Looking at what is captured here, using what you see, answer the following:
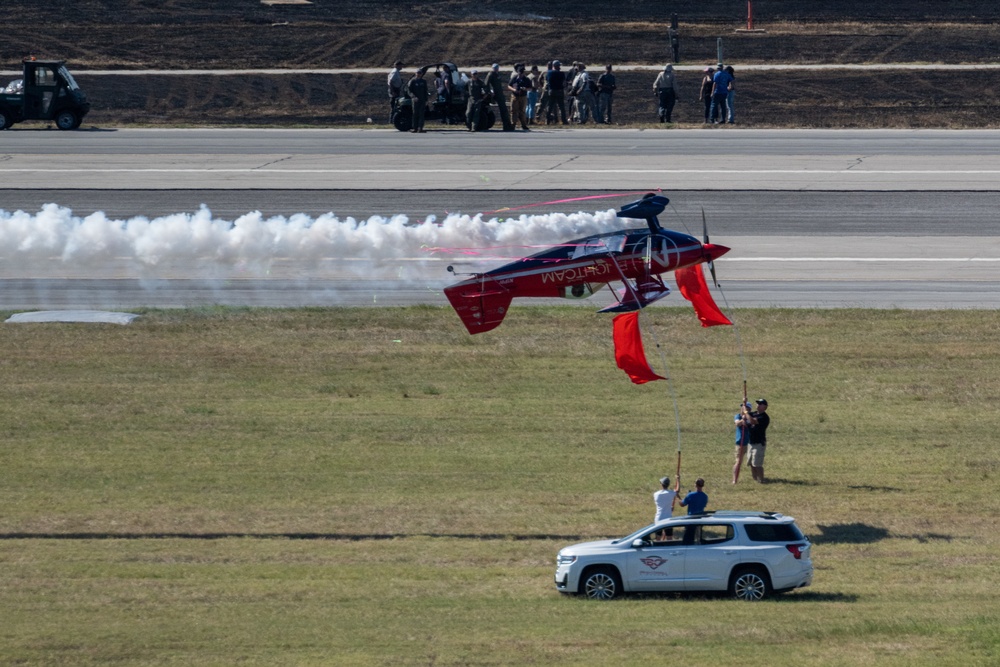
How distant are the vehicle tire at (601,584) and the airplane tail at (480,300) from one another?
4.07 m

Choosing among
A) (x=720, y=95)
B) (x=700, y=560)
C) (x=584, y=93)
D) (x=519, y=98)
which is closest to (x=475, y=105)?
(x=519, y=98)

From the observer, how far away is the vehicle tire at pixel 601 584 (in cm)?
1780

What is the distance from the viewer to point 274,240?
87.2ft

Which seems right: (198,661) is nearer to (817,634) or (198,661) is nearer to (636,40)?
(817,634)

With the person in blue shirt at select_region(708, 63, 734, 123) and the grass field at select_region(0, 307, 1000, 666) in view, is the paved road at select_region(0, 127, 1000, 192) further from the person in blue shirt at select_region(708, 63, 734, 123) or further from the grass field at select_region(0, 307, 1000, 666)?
the grass field at select_region(0, 307, 1000, 666)

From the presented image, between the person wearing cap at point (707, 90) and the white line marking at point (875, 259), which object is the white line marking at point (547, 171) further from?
the white line marking at point (875, 259)

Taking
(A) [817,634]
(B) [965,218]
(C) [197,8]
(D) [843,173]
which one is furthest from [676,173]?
(C) [197,8]

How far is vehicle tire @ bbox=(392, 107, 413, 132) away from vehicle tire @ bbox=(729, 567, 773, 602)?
133 ft

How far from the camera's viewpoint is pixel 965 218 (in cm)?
4228

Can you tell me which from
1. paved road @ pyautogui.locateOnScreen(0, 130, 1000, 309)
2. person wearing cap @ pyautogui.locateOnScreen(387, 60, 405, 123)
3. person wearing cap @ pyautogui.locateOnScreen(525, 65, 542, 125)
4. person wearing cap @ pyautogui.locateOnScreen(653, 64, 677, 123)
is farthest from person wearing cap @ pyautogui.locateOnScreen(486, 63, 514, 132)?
person wearing cap @ pyautogui.locateOnScreen(653, 64, 677, 123)

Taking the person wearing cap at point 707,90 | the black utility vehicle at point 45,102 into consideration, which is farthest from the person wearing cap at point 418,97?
the black utility vehicle at point 45,102

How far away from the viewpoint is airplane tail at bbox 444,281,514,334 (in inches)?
770

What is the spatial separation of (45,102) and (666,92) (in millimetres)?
27132

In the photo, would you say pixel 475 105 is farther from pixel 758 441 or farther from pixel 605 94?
pixel 758 441
